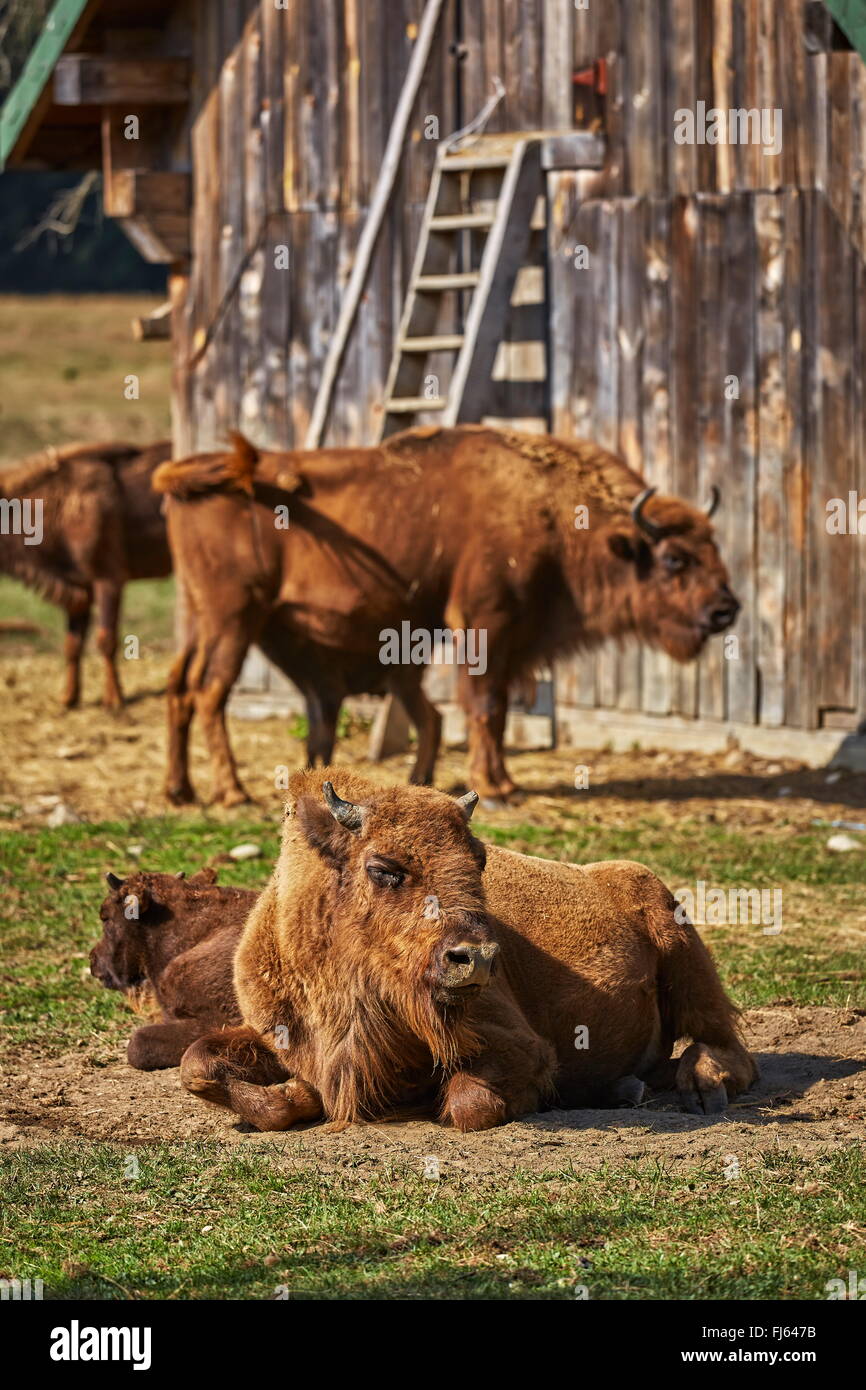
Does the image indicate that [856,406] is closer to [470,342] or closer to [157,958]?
[470,342]

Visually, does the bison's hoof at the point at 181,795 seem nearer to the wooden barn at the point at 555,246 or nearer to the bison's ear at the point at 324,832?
the wooden barn at the point at 555,246

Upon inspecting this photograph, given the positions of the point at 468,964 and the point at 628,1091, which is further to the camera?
the point at 628,1091

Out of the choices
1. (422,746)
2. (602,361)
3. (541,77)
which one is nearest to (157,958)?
(422,746)

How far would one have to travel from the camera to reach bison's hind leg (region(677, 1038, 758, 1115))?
6.46 meters

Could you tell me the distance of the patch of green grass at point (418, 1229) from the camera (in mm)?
4930

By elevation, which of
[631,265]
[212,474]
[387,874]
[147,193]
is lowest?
[387,874]

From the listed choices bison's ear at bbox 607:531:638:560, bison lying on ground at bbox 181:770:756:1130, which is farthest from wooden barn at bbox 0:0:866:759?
bison lying on ground at bbox 181:770:756:1130

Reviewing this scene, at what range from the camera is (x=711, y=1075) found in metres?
6.52

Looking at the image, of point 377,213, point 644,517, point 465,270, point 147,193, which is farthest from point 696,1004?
point 147,193

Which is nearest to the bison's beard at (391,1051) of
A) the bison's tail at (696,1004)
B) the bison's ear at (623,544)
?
the bison's tail at (696,1004)

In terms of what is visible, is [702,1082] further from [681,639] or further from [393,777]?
[393,777]

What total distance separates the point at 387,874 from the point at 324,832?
336 millimetres

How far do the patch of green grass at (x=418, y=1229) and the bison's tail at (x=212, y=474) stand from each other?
275 inches

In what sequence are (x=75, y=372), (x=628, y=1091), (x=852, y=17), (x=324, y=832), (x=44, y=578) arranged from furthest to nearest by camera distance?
(x=75, y=372), (x=44, y=578), (x=852, y=17), (x=628, y=1091), (x=324, y=832)
